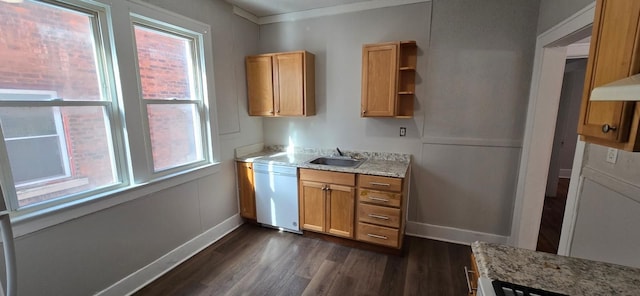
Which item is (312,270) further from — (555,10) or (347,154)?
(555,10)

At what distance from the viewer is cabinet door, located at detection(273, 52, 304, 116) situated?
291cm

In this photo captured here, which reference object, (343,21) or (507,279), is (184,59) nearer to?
(343,21)

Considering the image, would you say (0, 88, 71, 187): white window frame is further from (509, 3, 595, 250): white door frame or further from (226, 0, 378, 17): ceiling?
(509, 3, 595, 250): white door frame

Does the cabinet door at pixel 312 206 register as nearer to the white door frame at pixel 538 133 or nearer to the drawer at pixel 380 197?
the drawer at pixel 380 197

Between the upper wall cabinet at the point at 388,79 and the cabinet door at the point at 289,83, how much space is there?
732 millimetres

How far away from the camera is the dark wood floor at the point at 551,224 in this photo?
2.69 meters

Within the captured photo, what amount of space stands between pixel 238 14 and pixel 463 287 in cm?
359

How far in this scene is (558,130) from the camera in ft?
12.6

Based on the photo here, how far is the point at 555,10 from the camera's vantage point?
198cm

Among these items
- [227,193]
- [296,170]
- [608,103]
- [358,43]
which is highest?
[358,43]

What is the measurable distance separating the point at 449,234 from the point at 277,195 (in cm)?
201

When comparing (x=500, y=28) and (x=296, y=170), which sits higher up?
(x=500, y=28)

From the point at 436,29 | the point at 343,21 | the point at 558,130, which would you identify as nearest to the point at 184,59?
the point at 343,21

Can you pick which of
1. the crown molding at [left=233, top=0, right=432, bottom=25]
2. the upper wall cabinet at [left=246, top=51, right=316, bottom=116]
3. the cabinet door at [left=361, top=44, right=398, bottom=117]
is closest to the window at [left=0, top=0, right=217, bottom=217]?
the upper wall cabinet at [left=246, top=51, right=316, bottom=116]
